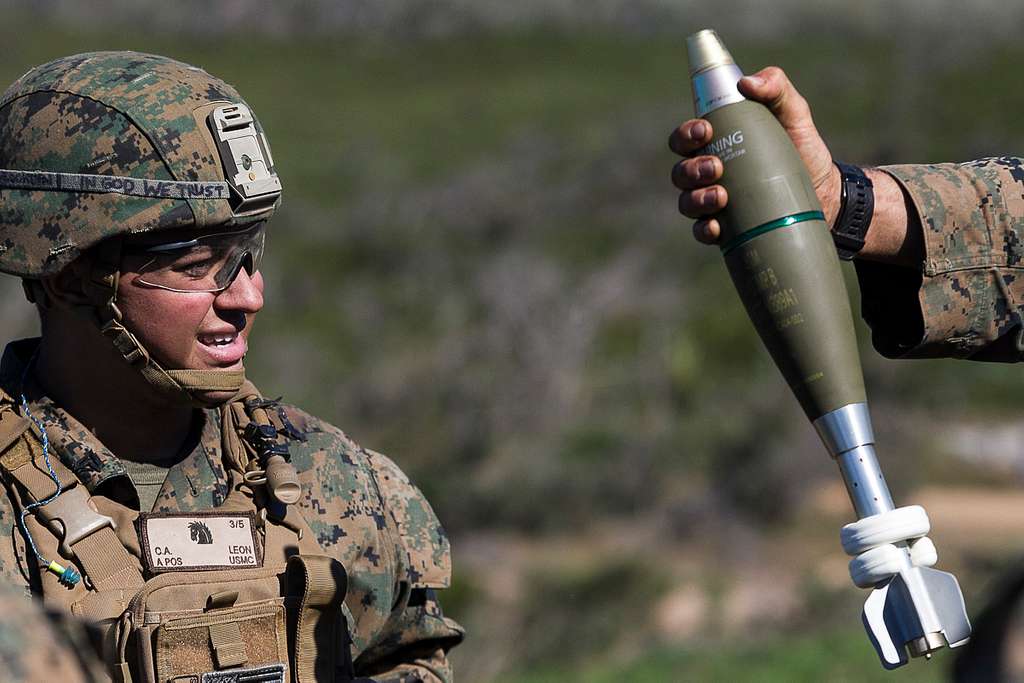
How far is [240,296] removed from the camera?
12.3 ft

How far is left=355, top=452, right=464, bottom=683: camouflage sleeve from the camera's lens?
404cm

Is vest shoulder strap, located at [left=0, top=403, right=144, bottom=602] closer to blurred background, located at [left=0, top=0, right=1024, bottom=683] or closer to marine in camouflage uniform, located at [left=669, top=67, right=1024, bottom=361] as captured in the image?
marine in camouflage uniform, located at [left=669, top=67, right=1024, bottom=361]

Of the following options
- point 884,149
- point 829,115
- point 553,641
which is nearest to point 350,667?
point 553,641

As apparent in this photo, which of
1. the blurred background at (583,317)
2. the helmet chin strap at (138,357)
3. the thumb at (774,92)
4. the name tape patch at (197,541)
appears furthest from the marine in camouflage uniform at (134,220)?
the blurred background at (583,317)

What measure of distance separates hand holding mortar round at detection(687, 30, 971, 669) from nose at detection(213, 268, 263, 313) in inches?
46.8

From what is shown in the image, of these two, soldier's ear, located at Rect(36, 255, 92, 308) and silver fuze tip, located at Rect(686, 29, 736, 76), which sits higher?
silver fuze tip, located at Rect(686, 29, 736, 76)

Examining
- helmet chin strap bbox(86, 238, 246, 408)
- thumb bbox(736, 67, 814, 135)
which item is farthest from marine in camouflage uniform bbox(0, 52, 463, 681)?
thumb bbox(736, 67, 814, 135)

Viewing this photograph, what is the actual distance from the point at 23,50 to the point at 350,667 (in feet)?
126

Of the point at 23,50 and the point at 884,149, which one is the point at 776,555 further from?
the point at 23,50

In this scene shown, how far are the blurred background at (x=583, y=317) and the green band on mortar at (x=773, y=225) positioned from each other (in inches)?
258

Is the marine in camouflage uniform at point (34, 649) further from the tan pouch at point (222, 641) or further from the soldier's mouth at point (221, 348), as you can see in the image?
the soldier's mouth at point (221, 348)

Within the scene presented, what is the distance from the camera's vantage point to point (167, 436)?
3.94 metres

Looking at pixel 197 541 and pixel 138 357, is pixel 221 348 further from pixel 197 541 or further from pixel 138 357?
pixel 197 541

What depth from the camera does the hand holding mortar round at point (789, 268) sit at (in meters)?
3.72
